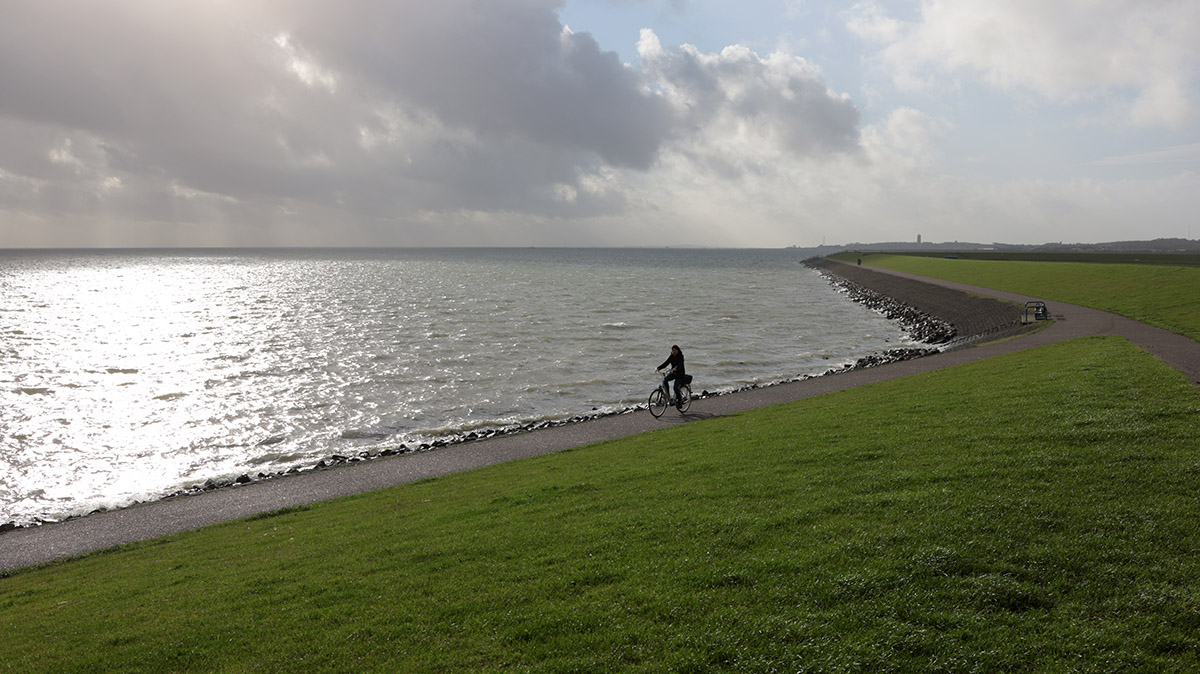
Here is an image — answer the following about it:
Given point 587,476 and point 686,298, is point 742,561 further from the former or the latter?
point 686,298

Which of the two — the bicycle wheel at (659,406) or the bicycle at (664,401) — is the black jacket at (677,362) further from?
the bicycle wheel at (659,406)

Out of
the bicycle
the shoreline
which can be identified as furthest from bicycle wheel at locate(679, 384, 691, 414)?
the shoreline

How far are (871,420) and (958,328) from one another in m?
37.5

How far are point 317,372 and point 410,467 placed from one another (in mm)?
20264

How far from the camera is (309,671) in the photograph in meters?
7.56

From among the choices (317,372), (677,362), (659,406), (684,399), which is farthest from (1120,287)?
(317,372)

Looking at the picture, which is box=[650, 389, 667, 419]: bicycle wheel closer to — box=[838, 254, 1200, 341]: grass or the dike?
the dike

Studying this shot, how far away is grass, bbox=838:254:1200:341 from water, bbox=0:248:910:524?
13338 millimetres

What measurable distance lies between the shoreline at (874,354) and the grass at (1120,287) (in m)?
5.71

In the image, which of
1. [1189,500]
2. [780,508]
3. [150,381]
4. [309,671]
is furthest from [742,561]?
[150,381]

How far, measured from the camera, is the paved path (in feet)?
52.8

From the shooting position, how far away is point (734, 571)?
864 cm

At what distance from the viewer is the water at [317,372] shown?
23.7m

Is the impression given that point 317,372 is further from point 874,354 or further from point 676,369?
point 874,354
